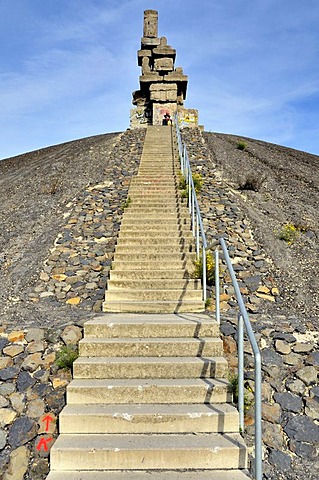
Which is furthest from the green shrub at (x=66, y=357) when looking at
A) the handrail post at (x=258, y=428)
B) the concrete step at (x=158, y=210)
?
the concrete step at (x=158, y=210)

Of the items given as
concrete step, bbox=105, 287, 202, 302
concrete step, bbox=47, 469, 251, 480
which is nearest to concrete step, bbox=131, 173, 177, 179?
concrete step, bbox=105, 287, 202, 302

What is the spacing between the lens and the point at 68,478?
3.30 metres

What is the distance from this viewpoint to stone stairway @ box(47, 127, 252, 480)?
342 cm

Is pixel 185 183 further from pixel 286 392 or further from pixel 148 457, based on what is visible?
pixel 148 457

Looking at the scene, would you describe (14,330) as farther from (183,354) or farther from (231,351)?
(231,351)

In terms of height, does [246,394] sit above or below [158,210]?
below

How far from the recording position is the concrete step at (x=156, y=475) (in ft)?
10.8

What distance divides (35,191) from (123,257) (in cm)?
655

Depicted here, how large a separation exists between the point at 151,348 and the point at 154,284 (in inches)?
72.3

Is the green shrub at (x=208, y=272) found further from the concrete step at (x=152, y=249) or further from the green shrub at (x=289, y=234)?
the green shrub at (x=289, y=234)

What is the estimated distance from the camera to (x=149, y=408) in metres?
3.89

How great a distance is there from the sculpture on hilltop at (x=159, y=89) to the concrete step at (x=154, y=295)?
14954 millimetres

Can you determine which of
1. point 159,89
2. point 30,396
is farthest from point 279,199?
point 159,89

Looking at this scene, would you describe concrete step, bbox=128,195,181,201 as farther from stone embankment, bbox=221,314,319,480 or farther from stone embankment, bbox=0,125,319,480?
stone embankment, bbox=221,314,319,480
